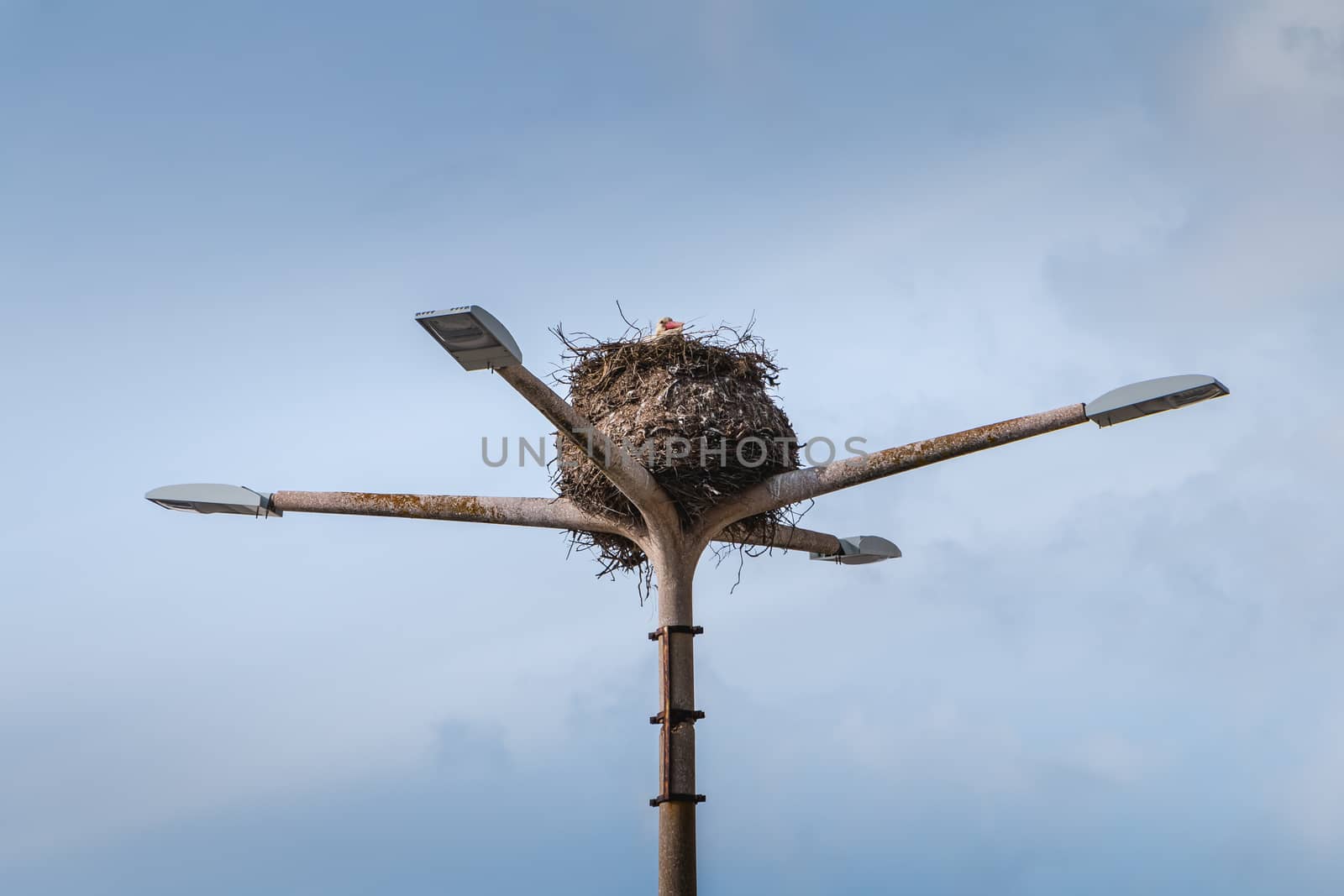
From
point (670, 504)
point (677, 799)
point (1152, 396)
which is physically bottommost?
point (677, 799)

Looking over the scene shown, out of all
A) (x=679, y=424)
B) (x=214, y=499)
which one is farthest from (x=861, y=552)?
(x=214, y=499)

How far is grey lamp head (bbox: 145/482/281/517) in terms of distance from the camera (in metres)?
11.0

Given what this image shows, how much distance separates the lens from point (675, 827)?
9.57 m

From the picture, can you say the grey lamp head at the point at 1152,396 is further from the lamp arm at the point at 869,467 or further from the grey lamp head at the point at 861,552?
the grey lamp head at the point at 861,552

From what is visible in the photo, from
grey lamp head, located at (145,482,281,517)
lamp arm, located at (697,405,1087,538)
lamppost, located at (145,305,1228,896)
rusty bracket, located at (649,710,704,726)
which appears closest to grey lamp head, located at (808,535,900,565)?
lamppost, located at (145,305,1228,896)

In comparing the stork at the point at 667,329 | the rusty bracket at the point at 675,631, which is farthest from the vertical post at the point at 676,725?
the stork at the point at 667,329

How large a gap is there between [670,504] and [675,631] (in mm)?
778

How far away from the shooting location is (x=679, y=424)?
423 inches

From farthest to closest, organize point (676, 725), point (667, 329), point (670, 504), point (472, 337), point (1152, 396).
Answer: point (667, 329) → point (670, 504) → point (676, 725) → point (1152, 396) → point (472, 337)

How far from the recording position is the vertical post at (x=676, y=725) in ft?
31.3

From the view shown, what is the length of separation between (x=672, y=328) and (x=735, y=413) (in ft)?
3.20

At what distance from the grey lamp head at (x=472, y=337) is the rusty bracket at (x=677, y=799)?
2880mm

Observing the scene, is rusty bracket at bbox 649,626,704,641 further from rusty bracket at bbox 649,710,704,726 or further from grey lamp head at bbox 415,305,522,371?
grey lamp head at bbox 415,305,522,371

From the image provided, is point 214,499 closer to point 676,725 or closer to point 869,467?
point 676,725
